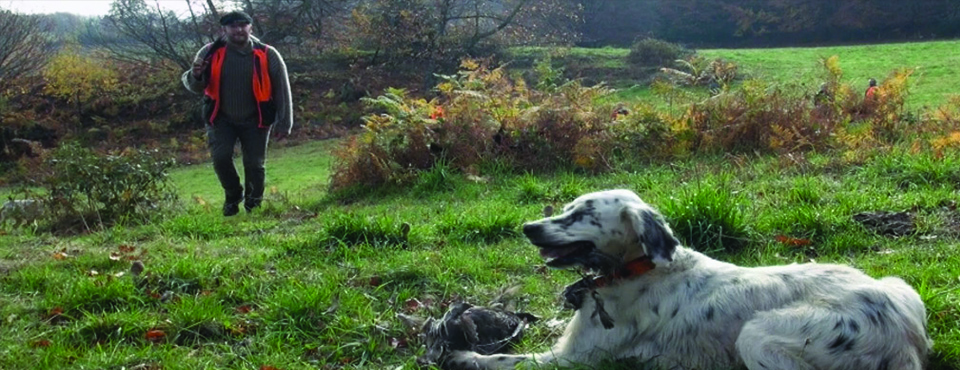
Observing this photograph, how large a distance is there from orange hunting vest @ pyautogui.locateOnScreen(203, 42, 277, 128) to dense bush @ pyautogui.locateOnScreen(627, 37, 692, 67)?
81.2 ft

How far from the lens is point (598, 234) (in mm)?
4398

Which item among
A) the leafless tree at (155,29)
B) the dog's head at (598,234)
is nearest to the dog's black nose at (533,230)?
the dog's head at (598,234)

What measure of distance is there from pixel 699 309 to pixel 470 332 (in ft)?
4.15

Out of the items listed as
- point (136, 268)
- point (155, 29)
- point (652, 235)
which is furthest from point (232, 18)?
point (155, 29)

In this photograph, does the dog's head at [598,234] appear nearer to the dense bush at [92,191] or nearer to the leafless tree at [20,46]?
the dense bush at [92,191]

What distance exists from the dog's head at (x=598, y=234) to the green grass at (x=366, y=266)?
0.53 meters

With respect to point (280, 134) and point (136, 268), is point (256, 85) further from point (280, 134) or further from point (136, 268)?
point (280, 134)

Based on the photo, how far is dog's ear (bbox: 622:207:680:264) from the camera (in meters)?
4.27

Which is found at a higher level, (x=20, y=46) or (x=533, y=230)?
(x=533, y=230)

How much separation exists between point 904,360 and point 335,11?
3095 cm

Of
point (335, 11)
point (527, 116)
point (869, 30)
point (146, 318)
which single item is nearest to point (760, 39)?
point (869, 30)

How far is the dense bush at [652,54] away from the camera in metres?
33.4

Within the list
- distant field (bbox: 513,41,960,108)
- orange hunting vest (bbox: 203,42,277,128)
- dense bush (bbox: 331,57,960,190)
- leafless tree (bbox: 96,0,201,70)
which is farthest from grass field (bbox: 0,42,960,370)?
leafless tree (bbox: 96,0,201,70)

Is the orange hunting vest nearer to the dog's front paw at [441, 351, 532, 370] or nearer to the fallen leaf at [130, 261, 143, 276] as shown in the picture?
the fallen leaf at [130, 261, 143, 276]
